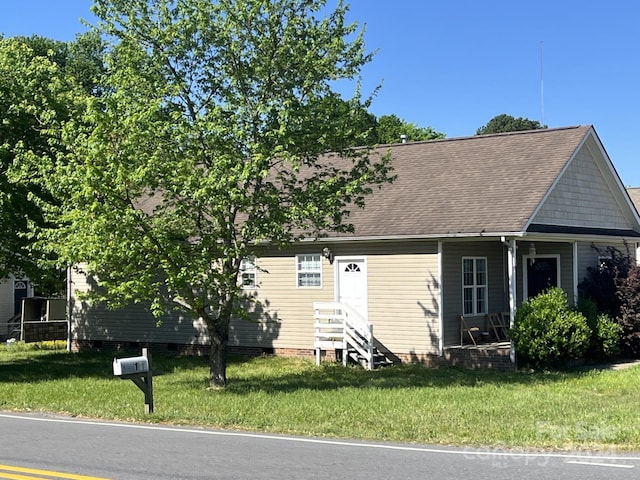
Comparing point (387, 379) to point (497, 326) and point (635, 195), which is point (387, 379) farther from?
point (635, 195)

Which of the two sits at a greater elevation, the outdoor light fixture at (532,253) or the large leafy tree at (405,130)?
the large leafy tree at (405,130)

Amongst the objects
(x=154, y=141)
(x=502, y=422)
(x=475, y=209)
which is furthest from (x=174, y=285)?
(x=475, y=209)

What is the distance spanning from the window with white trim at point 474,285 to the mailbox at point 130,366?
990cm

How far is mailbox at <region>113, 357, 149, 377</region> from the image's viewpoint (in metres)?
12.8

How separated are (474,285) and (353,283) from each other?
3.15m

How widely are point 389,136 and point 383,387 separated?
3933cm

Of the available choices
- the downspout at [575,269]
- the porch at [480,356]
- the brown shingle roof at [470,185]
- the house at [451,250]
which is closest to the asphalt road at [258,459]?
the house at [451,250]

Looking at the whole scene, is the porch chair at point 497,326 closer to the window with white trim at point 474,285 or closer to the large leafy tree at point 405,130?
the window with white trim at point 474,285

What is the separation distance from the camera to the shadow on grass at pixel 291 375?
17109 millimetres

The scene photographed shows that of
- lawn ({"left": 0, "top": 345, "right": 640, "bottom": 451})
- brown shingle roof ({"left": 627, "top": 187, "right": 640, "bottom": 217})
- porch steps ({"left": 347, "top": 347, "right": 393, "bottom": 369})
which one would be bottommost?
lawn ({"left": 0, "top": 345, "right": 640, "bottom": 451})

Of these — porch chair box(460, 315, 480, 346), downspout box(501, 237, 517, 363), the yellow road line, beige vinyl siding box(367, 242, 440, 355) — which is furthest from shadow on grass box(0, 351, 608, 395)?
the yellow road line

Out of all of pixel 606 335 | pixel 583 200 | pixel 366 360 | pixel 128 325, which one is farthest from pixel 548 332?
pixel 128 325

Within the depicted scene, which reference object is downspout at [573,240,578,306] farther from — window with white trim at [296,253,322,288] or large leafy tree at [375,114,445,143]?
large leafy tree at [375,114,445,143]

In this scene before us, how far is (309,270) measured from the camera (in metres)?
22.4
